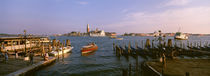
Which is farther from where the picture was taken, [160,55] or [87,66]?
[87,66]

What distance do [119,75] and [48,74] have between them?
8662 millimetres

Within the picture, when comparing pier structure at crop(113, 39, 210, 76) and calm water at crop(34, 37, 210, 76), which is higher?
pier structure at crop(113, 39, 210, 76)

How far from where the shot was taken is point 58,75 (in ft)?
50.2

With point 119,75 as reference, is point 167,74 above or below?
above

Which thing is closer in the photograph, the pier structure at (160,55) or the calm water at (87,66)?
the pier structure at (160,55)

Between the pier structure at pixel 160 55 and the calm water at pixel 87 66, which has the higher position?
the pier structure at pixel 160 55

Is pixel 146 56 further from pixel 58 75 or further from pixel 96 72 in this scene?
pixel 58 75

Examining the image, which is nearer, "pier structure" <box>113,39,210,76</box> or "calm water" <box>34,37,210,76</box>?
"pier structure" <box>113,39,210,76</box>

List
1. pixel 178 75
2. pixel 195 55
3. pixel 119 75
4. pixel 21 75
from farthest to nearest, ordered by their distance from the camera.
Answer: pixel 195 55, pixel 119 75, pixel 21 75, pixel 178 75

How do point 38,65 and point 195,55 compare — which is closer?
point 38,65

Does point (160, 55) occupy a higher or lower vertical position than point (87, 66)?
higher

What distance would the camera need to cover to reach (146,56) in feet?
83.6

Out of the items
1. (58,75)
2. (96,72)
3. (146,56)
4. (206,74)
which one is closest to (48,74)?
(58,75)

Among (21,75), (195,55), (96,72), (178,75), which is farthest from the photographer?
(195,55)
